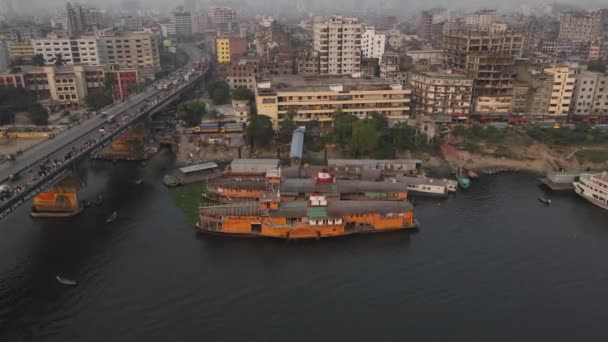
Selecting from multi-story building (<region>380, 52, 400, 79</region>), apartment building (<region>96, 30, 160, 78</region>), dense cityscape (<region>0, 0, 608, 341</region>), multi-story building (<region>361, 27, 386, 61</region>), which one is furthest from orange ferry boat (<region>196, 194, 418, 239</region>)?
multi-story building (<region>361, 27, 386, 61</region>)

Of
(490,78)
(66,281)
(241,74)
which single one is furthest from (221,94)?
(66,281)

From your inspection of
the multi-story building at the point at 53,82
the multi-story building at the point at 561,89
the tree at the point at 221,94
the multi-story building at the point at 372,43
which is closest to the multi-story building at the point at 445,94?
the multi-story building at the point at 561,89

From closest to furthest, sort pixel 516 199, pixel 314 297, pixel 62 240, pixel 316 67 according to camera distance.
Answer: pixel 314 297
pixel 62 240
pixel 516 199
pixel 316 67

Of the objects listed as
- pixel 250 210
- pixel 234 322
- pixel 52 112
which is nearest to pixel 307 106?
pixel 250 210

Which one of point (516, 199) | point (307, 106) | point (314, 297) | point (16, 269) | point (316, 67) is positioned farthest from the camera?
point (316, 67)

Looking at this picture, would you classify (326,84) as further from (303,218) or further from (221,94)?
(303,218)

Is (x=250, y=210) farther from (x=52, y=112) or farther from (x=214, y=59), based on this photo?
(x=214, y=59)

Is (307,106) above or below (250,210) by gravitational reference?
above
